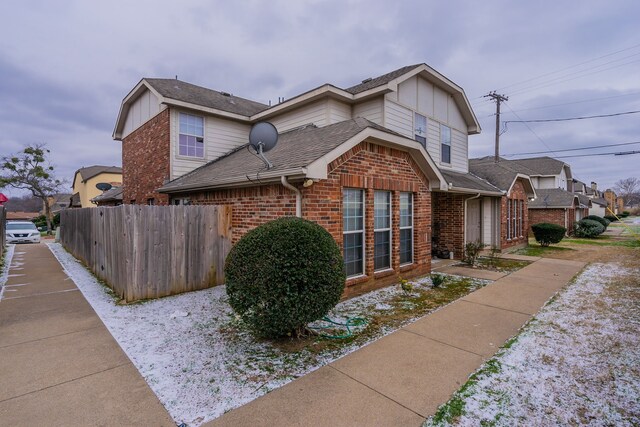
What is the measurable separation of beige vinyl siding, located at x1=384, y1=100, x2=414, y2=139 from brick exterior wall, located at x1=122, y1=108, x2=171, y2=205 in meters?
7.62

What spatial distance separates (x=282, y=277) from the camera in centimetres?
411

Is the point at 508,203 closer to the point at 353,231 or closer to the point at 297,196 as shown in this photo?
the point at 353,231

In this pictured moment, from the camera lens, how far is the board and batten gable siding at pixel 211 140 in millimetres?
10938

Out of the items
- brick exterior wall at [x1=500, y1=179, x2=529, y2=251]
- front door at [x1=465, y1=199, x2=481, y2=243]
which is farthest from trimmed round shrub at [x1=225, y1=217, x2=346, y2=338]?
brick exterior wall at [x1=500, y1=179, x2=529, y2=251]

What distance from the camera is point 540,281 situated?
842 cm

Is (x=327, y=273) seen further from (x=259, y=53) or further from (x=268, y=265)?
(x=259, y=53)

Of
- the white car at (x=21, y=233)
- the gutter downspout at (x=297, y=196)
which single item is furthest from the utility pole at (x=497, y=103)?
the white car at (x=21, y=233)

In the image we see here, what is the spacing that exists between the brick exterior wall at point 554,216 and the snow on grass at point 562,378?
20.5m

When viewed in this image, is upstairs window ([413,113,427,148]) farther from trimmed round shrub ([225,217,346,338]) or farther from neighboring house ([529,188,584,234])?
neighboring house ([529,188,584,234])

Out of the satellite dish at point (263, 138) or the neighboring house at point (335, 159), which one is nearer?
the neighboring house at point (335, 159)

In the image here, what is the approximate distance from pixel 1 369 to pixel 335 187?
215 inches

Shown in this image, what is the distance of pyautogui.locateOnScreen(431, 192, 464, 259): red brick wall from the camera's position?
12.0 meters

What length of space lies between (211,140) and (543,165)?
123ft

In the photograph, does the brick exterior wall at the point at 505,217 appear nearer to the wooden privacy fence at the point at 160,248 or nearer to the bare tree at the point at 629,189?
the wooden privacy fence at the point at 160,248
